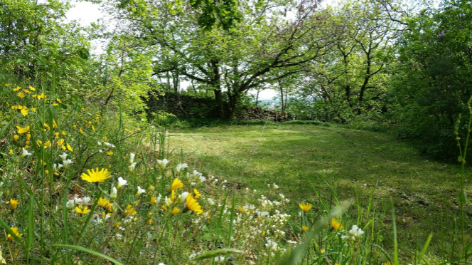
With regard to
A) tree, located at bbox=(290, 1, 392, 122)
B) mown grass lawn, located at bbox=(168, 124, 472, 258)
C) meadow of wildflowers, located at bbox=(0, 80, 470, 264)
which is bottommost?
mown grass lawn, located at bbox=(168, 124, 472, 258)

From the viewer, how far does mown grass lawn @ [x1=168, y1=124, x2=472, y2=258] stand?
2742 millimetres

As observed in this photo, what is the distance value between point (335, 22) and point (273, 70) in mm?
3014

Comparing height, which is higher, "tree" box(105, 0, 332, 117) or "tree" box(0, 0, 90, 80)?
"tree" box(105, 0, 332, 117)

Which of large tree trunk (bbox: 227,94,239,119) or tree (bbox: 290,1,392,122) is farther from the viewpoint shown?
large tree trunk (bbox: 227,94,239,119)

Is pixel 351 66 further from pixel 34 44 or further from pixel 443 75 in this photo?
pixel 34 44

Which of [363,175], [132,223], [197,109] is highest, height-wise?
[197,109]

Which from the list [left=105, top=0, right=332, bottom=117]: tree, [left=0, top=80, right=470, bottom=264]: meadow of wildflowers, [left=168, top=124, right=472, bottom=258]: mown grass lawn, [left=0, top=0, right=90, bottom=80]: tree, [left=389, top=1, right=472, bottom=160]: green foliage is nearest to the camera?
[left=0, top=80, right=470, bottom=264]: meadow of wildflowers

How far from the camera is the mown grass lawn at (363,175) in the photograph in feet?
9.00

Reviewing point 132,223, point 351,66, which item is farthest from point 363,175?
point 351,66

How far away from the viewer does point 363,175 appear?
4305 millimetres

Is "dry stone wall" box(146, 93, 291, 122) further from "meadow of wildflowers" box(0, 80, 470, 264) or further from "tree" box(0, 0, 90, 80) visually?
"meadow of wildflowers" box(0, 80, 470, 264)

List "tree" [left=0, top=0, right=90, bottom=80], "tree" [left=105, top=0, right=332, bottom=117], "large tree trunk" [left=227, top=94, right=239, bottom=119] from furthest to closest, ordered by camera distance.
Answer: "large tree trunk" [left=227, top=94, right=239, bottom=119] < "tree" [left=105, top=0, right=332, bottom=117] < "tree" [left=0, top=0, right=90, bottom=80]

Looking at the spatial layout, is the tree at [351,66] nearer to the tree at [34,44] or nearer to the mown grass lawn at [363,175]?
the mown grass lawn at [363,175]

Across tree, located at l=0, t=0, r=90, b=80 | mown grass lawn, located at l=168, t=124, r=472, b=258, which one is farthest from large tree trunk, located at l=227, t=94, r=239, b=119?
tree, located at l=0, t=0, r=90, b=80
